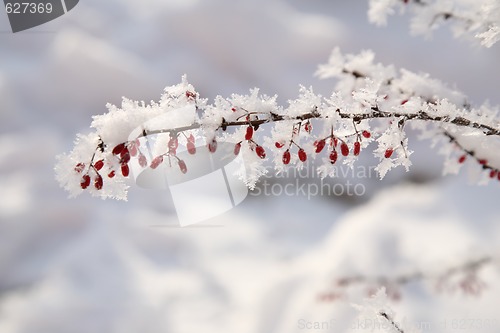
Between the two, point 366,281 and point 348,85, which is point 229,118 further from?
point 366,281

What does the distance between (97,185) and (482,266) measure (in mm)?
5238

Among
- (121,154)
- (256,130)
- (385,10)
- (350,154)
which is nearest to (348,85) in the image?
(385,10)

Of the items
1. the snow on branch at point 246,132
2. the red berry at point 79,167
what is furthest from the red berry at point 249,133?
the red berry at point 79,167

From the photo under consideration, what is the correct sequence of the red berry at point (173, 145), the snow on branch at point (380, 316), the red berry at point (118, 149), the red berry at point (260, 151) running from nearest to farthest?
the red berry at point (118, 149)
the red berry at point (173, 145)
the red berry at point (260, 151)
the snow on branch at point (380, 316)

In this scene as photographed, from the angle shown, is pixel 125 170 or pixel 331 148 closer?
pixel 125 170

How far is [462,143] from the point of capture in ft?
9.96

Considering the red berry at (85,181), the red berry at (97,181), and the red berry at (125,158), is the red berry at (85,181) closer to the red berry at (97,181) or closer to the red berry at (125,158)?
the red berry at (97,181)

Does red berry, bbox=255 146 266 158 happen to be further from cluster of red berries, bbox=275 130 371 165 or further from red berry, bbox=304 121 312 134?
red berry, bbox=304 121 312 134

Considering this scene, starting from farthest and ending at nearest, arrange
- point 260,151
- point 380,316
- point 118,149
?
point 380,316 < point 260,151 < point 118,149

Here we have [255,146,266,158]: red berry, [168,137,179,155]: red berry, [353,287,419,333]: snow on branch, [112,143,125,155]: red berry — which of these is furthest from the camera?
[353,287,419,333]: snow on branch

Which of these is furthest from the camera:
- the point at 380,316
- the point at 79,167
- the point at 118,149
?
the point at 380,316

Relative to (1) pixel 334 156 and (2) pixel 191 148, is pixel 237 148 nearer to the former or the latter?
(2) pixel 191 148

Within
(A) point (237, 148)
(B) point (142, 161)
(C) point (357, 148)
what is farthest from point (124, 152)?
(C) point (357, 148)

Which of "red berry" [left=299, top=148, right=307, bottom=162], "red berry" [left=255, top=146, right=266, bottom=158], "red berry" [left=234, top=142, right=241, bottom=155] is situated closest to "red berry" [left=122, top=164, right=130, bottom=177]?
"red berry" [left=234, top=142, right=241, bottom=155]
